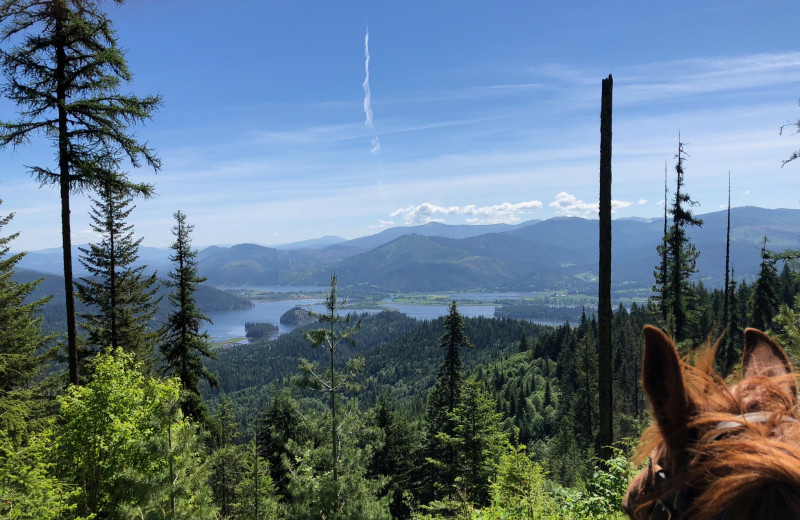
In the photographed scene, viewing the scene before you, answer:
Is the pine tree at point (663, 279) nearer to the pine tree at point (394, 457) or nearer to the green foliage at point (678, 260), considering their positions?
the green foliage at point (678, 260)

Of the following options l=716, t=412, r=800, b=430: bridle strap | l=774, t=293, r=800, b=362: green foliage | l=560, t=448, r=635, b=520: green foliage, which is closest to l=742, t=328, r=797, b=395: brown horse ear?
l=716, t=412, r=800, b=430: bridle strap

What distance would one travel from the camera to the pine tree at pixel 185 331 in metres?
19.0

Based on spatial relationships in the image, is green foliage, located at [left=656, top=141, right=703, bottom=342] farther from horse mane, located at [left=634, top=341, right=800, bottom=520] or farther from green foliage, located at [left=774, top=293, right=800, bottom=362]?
horse mane, located at [left=634, top=341, right=800, bottom=520]

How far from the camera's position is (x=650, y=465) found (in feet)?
4.36

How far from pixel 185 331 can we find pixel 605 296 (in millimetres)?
17789

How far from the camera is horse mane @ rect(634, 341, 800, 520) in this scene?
86 cm

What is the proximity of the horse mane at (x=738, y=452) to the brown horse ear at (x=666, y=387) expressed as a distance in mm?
30

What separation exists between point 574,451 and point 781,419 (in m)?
48.4

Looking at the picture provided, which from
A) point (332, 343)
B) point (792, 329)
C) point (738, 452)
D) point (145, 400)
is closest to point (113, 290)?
point (145, 400)

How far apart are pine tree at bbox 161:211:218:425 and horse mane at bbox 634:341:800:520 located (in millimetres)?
20508

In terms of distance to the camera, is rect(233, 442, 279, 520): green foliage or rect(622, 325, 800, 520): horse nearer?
rect(622, 325, 800, 520): horse

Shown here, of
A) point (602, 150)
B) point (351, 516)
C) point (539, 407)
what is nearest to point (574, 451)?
point (539, 407)

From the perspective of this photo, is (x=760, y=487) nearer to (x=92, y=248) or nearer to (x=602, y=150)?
(x=602, y=150)

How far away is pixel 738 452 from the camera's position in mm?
944
